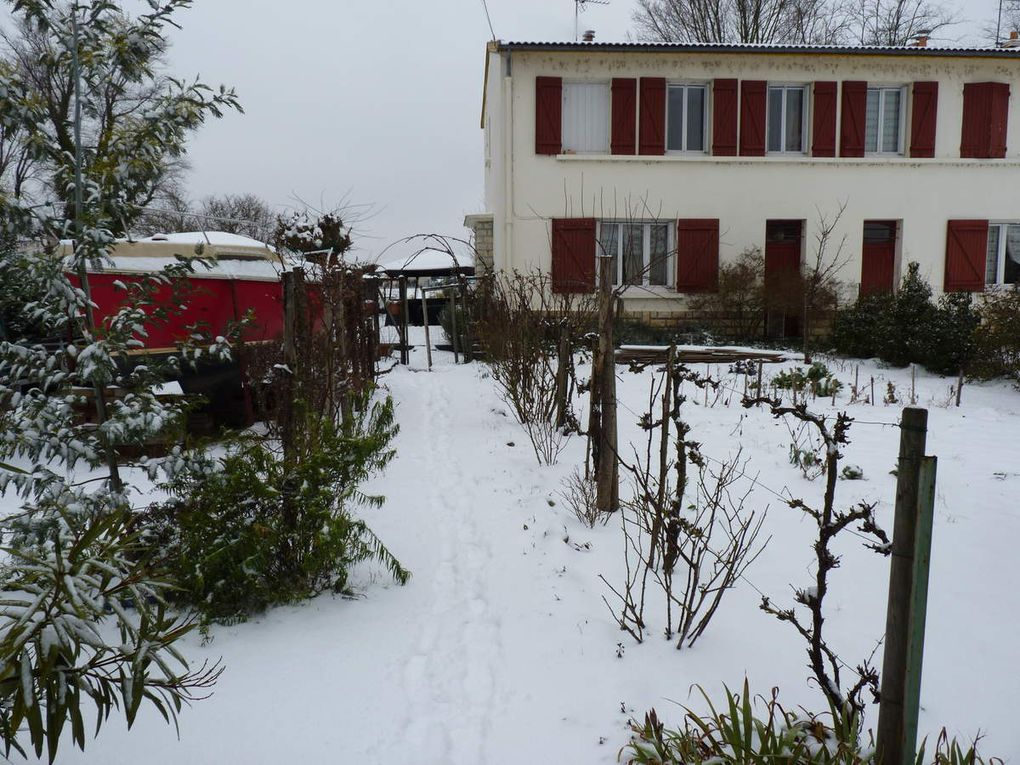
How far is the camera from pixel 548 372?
24.5 ft

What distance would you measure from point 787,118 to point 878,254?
3.34m

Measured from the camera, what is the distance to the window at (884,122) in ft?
47.7

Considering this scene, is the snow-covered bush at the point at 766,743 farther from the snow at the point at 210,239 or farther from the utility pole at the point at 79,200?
the snow at the point at 210,239

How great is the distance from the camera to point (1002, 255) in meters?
15.0

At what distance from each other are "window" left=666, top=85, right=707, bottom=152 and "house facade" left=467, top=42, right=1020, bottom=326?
0.03m

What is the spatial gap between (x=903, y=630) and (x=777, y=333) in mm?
12816

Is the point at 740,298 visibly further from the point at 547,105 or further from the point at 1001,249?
the point at 1001,249

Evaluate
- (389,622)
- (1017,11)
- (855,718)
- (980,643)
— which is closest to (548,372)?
(389,622)

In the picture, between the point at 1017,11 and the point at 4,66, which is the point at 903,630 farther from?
the point at 1017,11

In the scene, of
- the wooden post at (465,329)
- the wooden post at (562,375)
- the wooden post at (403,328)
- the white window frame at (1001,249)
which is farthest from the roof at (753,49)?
the wooden post at (562,375)

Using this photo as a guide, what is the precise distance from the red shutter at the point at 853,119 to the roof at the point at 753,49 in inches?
24.6

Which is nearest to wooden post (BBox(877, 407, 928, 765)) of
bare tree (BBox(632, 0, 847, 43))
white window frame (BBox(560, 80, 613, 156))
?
white window frame (BBox(560, 80, 613, 156))

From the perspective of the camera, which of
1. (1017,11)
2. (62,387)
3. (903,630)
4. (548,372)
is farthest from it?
(1017,11)

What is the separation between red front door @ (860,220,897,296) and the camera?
15.0 metres
